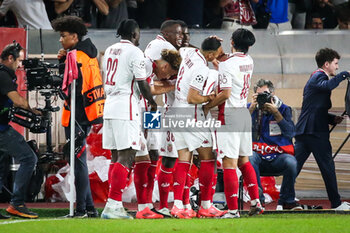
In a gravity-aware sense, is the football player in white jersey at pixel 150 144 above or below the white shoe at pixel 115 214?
above

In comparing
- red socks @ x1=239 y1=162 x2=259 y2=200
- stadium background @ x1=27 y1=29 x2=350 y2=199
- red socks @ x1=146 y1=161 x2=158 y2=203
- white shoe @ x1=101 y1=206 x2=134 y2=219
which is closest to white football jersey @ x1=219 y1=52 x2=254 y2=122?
red socks @ x1=239 y1=162 x2=259 y2=200

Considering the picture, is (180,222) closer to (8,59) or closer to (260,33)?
(8,59)

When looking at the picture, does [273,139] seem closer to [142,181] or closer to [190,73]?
[190,73]

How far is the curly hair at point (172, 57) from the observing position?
969 cm

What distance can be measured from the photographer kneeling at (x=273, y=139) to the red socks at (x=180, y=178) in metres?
1.39

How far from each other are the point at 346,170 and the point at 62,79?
403cm

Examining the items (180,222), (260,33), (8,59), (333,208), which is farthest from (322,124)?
(8,59)

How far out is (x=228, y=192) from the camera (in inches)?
374

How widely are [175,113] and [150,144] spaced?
17.7 inches

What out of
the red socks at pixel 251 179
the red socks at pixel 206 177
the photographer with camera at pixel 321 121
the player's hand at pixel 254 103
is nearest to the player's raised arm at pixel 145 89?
the red socks at pixel 206 177

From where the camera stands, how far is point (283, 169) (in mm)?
10688

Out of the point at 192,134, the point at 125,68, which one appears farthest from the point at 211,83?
the point at 125,68

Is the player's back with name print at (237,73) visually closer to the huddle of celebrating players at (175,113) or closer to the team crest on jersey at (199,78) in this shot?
the huddle of celebrating players at (175,113)

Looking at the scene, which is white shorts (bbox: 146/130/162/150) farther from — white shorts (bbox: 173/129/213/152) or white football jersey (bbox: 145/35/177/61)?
white football jersey (bbox: 145/35/177/61)
